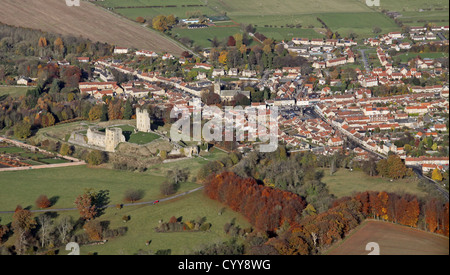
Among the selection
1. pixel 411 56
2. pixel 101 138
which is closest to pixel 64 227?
pixel 101 138

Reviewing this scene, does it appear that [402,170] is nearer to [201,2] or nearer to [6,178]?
[6,178]

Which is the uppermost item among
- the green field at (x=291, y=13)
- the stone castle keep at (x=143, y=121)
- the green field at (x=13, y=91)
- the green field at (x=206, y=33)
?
the green field at (x=291, y=13)

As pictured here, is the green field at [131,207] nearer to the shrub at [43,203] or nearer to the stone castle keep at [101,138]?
the shrub at [43,203]

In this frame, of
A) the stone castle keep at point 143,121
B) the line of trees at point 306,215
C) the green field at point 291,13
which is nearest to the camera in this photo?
the line of trees at point 306,215

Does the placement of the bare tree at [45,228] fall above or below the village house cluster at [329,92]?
below

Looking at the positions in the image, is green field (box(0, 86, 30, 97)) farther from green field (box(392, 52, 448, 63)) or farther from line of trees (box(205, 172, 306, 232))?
green field (box(392, 52, 448, 63))

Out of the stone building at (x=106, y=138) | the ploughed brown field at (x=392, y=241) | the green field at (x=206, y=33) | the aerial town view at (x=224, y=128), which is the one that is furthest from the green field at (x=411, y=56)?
the ploughed brown field at (x=392, y=241)

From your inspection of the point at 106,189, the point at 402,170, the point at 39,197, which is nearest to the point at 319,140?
the point at 402,170
